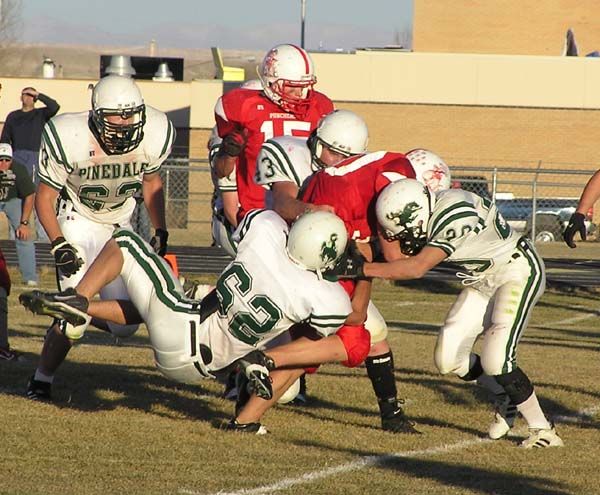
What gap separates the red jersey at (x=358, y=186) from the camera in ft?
20.6

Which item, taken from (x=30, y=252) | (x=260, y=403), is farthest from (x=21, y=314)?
(x=260, y=403)

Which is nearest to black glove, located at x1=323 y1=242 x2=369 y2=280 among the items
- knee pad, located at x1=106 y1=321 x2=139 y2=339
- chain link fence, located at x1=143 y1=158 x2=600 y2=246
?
knee pad, located at x1=106 y1=321 x2=139 y2=339

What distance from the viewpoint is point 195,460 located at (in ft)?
18.9

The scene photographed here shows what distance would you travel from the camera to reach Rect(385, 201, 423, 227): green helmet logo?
19.8ft

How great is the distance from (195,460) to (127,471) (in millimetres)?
389

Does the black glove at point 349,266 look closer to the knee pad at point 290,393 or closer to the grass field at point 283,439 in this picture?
the grass field at point 283,439

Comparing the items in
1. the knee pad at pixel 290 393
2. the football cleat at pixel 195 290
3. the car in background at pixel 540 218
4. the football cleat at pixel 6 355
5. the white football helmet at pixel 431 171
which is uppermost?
the white football helmet at pixel 431 171

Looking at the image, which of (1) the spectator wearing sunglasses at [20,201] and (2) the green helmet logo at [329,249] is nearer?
(2) the green helmet logo at [329,249]

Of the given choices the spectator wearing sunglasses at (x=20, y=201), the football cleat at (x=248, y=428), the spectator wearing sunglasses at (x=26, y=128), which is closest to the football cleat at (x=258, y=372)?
the football cleat at (x=248, y=428)

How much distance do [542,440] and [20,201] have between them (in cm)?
833

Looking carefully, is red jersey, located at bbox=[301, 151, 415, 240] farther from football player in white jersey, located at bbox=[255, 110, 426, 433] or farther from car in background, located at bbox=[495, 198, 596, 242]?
car in background, located at bbox=[495, 198, 596, 242]

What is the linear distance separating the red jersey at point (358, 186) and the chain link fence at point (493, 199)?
10.2 meters

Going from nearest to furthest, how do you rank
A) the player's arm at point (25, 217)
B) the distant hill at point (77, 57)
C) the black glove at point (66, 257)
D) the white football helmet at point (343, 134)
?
the white football helmet at point (343, 134) → the black glove at point (66, 257) → the player's arm at point (25, 217) → the distant hill at point (77, 57)

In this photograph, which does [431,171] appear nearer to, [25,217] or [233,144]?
[233,144]
